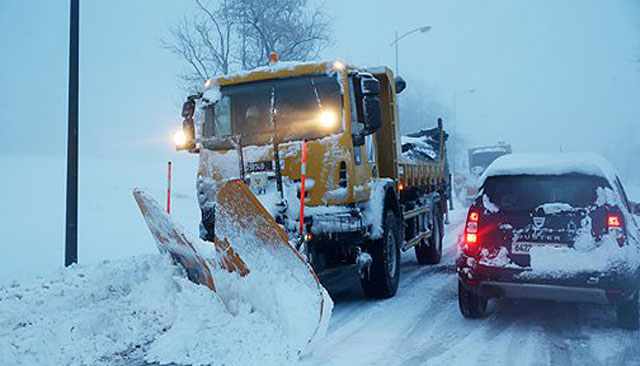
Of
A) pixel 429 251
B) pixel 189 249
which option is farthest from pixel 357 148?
pixel 429 251

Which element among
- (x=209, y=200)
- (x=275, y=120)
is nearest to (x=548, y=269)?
(x=275, y=120)

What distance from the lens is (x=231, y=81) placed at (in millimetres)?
6762

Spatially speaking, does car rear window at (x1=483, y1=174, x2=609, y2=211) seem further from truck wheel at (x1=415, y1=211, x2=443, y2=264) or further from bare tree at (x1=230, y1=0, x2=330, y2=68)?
bare tree at (x1=230, y1=0, x2=330, y2=68)

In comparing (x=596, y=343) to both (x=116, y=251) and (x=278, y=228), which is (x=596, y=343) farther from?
(x=116, y=251)

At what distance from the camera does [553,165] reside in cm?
544

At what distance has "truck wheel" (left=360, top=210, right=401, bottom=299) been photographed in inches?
263

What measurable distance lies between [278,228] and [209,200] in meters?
2.25

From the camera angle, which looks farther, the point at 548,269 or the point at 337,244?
the point at 337,244

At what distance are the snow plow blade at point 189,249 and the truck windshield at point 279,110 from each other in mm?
1419

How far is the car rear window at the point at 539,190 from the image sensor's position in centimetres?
519

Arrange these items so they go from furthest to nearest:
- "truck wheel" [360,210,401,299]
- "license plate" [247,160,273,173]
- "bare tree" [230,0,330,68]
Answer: "bare tree" [230,0,330,68] < "truck wheel" [360,210,401,299] < "license plate" [247,160,273,173]

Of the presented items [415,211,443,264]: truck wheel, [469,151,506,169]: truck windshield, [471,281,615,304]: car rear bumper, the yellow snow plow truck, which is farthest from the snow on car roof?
[469,151,506,169]: truck windshield

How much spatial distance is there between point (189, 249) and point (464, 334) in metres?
2.83

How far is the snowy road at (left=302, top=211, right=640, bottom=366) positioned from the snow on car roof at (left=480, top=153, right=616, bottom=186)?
1520 mm
